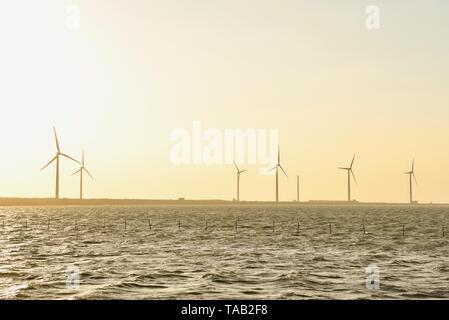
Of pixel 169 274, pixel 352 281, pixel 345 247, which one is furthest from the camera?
pixel 345 247

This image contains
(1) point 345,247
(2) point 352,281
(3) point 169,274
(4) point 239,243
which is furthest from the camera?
(4) point 239,243

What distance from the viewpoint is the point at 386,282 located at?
146 feet

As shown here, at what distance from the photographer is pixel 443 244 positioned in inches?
3342

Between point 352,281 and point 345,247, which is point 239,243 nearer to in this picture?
point 345,247

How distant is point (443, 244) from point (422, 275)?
38.6 m

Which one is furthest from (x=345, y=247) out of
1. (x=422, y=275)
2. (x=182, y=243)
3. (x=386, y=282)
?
(x=386, y=282)
